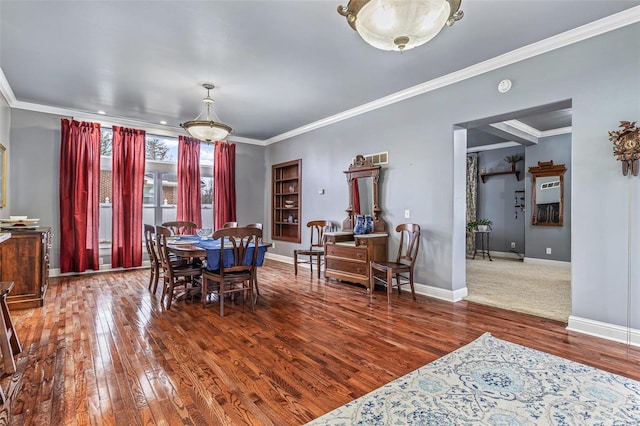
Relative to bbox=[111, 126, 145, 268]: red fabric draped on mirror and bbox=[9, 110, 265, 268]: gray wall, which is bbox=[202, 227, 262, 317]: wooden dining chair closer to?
bbox=[111, 126, 145, 268]: red fabric draped on mirror

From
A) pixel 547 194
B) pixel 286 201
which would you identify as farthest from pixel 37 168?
pixel 547 194

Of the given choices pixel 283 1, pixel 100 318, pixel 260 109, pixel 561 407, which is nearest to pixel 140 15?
pixel 283 1

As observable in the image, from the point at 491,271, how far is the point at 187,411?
5.80m

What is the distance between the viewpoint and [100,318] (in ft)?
10.9

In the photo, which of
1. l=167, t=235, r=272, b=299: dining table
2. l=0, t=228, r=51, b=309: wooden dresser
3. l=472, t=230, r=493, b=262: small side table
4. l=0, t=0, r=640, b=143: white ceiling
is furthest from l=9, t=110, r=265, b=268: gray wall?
l=472, t=230, r=493, b=262: small side table

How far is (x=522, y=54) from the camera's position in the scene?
3.35m

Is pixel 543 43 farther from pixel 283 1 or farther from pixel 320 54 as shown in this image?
pixel 283 1

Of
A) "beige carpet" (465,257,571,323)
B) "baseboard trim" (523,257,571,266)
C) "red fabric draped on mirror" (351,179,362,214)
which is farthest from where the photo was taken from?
"baseboard trim" (523,257,571,266)

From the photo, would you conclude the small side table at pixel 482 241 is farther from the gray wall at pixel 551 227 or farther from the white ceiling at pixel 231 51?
the white ceiling at pixel 231 51

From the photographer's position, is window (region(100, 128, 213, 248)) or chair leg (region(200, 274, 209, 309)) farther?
window (region(100, 128, 213, 248))

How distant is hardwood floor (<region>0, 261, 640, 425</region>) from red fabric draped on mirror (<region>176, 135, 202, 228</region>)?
8.11 ft

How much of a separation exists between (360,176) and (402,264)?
64.5 inches

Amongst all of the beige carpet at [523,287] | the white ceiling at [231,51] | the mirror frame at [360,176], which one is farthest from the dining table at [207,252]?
the beige carpet at [523,287]

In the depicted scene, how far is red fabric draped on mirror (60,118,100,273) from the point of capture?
531 cm
